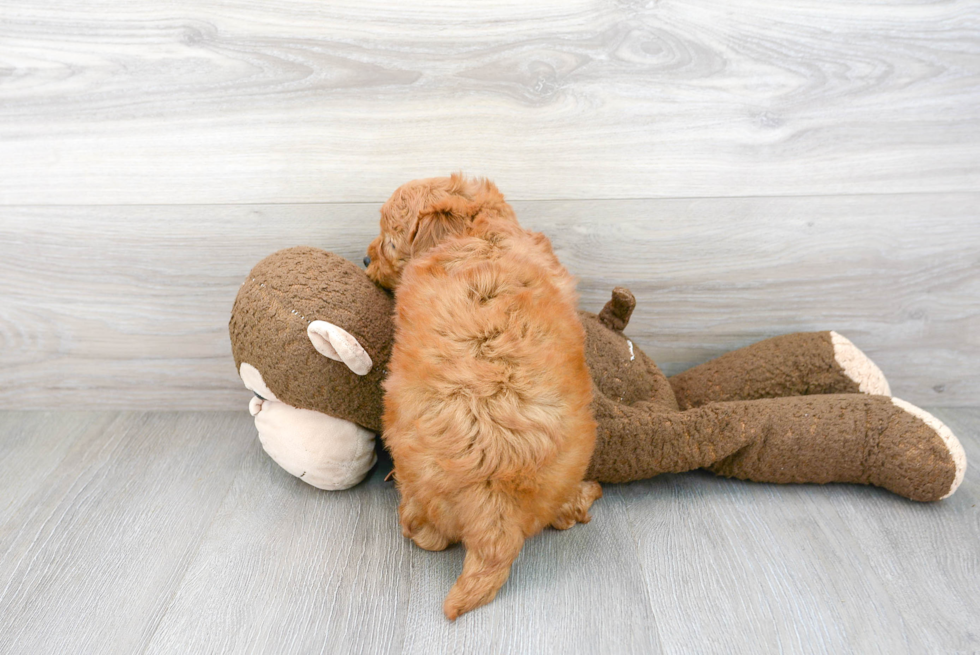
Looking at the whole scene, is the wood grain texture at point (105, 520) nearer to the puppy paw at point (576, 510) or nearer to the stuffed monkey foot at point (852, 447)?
the puppy paw at point (576, 510)

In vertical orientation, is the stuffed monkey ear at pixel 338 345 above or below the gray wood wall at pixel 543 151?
below

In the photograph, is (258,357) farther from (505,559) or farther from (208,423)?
(505,559)

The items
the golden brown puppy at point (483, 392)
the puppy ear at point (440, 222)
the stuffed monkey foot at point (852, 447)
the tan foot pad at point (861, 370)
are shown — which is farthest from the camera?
the tan foot pad at point (861, 370)

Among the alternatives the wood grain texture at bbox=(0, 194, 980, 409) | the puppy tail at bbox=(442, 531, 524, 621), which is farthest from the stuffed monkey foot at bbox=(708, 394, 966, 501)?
the puppy tail at bbox=(442, 531, 524, 621)

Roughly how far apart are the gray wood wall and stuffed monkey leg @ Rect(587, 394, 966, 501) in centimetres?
29

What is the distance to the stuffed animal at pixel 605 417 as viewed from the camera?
1.11 m

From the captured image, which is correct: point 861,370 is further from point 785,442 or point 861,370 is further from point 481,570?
point 481,570

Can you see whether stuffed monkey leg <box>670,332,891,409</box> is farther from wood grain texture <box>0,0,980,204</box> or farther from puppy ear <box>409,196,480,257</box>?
puppy ear <box>409,196,480,257</box>

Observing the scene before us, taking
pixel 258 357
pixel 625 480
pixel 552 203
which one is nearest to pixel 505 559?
pixel 625 480

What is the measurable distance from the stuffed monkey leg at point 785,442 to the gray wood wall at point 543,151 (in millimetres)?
288

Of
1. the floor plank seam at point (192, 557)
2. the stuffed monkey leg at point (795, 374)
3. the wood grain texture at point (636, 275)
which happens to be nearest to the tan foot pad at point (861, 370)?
the stuffed monkey leg at point (795, 374)

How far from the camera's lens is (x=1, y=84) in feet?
4.07

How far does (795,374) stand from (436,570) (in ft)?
2.70

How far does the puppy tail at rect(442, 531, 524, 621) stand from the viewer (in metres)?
0.90
